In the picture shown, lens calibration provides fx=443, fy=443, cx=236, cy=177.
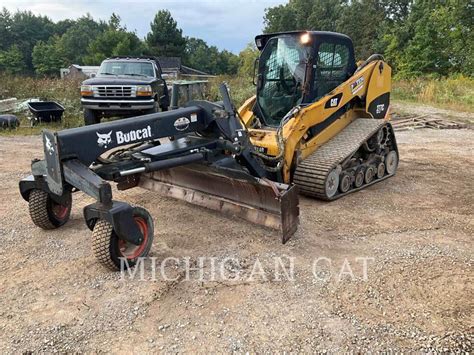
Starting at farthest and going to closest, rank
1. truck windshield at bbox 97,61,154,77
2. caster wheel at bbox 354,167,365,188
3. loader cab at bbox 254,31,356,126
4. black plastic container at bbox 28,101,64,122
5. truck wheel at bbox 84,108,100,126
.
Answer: black plastic container at bbox 28,101,64,122, truck windshield at bbox 97,61,154,77, truck wheel at bbox 84,108,100,126, caster wheel at bbox 354,167,365,188, loader cab at bbox 254,31,356,126

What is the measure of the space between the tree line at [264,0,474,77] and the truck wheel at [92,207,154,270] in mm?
34724

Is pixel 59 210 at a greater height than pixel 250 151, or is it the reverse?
pixel 250 151

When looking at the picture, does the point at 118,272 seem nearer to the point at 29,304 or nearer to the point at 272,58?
the point at 29,304

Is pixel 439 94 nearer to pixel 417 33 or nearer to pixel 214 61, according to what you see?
pixel 417 33

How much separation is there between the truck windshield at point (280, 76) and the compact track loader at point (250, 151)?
1 centimetres

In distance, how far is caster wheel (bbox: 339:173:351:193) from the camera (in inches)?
236

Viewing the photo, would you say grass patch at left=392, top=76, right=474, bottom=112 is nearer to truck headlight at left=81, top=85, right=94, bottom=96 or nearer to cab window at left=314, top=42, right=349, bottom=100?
cab window at left=314, top=42, right=349, bottom=100

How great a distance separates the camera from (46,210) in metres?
4.60

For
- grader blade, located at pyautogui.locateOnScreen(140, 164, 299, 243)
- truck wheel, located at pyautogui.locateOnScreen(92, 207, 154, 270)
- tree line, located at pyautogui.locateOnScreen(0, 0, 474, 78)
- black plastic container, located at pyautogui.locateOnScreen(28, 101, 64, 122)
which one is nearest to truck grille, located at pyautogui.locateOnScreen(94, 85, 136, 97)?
black plastic container, located at pyautogui.locateOnScreen(28, 101, 64, 122)

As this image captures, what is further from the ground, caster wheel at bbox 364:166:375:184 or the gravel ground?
caster wheel at bbox 364:166:375:184

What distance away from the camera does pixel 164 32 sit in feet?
203

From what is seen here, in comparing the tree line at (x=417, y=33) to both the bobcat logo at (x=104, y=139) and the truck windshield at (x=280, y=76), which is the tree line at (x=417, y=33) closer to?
the truck windshield at (x=280, y=76)

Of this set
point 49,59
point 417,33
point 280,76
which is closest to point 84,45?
point 49,59

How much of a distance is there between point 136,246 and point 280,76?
11.8 ft
